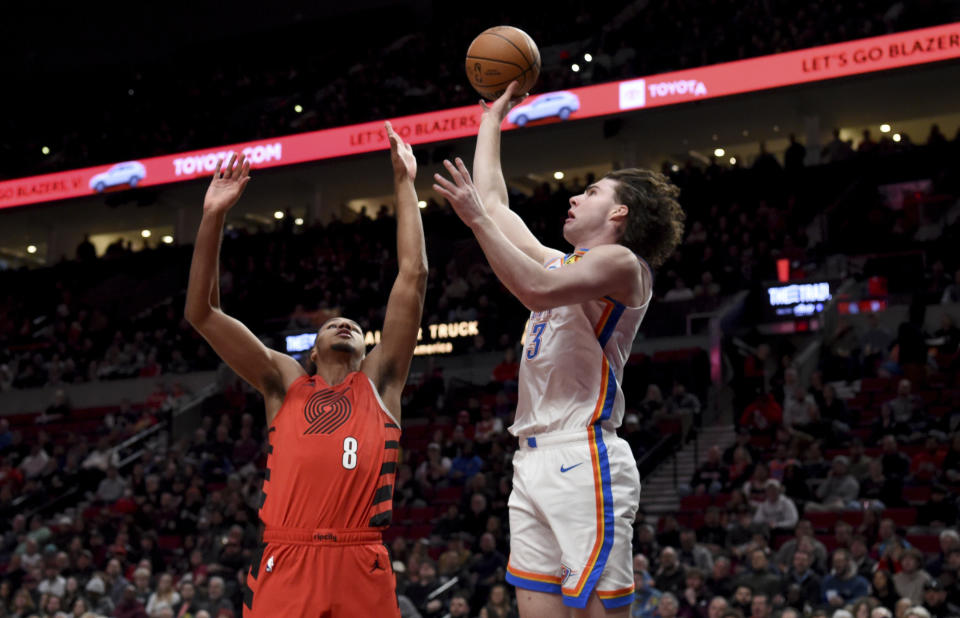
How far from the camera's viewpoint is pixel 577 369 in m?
4.02

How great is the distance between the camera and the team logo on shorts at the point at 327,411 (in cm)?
451

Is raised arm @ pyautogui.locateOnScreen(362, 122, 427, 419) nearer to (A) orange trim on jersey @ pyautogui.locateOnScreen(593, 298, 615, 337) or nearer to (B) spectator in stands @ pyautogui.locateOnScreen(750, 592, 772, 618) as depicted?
(A) orange trim on jersey @ pyautogui.locateOnScreen(593, 298, 615, 337)

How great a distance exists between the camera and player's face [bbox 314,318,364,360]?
4680 mm

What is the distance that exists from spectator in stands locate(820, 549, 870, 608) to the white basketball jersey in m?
→ 6.64

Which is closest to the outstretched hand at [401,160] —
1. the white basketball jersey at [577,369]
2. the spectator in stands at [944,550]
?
the white basketball jersey at [577,369]

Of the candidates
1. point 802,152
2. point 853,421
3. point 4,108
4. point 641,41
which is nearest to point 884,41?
point 802,152

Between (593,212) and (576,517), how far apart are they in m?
1.13

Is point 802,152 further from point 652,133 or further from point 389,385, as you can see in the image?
point 389,385

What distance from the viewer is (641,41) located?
75.9 ft

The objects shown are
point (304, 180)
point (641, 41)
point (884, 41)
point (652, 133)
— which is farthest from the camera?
point (304, 180)

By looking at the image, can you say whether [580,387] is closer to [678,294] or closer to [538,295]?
[538,295]

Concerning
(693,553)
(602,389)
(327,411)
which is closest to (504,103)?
(602,389)

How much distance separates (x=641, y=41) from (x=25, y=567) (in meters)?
15.2

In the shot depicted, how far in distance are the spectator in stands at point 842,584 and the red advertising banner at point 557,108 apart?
11025 millimetres
